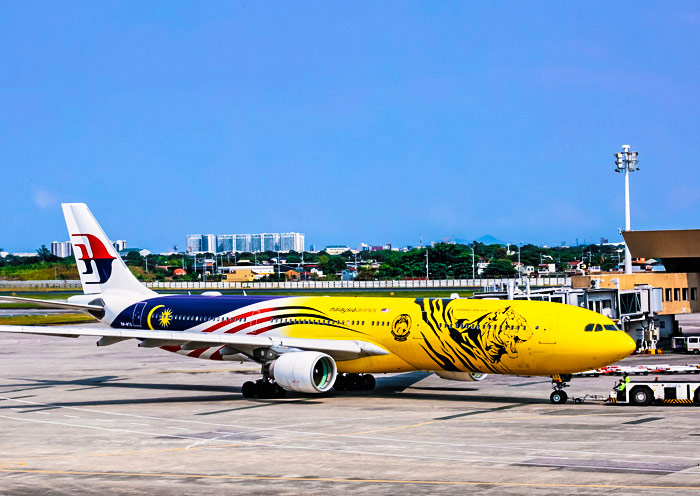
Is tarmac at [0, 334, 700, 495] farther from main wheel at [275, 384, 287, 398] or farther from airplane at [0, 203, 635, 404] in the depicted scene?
airplane at [0, 203, 635, 404]

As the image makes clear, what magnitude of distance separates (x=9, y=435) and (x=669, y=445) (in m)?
23.0

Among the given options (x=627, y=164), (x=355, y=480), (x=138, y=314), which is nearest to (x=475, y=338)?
(x=355, y=480)

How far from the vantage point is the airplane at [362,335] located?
36938 mm

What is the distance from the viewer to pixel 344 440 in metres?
30.2

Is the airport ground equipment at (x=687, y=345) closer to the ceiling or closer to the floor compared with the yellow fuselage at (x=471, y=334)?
closer to the floor

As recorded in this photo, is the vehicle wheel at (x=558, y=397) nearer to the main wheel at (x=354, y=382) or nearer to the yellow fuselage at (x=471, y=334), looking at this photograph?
the yellow fuselage at (x=471, y=334)

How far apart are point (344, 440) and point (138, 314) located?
2146 cm

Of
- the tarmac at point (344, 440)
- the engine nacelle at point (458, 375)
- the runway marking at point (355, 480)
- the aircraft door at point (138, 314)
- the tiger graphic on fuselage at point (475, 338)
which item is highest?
the aircraft door at point (138, 314)

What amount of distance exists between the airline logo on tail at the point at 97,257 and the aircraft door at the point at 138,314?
291 centimetres

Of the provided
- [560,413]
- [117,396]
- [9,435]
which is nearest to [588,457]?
[560,413]

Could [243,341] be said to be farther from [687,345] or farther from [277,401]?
[687,345]

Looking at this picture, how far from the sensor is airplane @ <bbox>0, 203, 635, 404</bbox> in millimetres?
36938

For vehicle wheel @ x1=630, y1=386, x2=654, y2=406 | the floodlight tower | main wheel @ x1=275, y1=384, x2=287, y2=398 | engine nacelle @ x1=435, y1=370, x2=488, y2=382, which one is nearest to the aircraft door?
main wheel @ x1=275, y1=384, x2=287, y2=398

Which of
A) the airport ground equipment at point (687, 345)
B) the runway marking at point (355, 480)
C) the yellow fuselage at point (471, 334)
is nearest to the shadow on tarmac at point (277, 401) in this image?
the yellow fuselage at point (471, 334)
